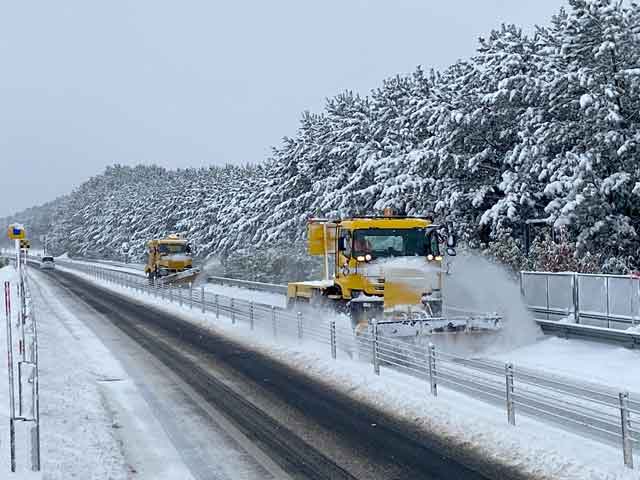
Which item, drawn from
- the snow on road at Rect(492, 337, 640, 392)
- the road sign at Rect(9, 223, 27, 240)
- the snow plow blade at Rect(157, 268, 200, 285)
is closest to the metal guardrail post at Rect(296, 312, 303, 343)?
the snow on road at Rect(492, 337, 640, 392)

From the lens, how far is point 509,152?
1258 inches

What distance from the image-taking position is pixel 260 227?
57.6 m

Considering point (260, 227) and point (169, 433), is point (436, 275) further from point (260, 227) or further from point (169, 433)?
point (260, 227)

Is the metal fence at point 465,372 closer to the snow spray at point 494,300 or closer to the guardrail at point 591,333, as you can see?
the guardrail at point 591,333

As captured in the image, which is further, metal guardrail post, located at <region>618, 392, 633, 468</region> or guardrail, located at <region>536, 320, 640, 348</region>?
guardrail, located at <region>536, 320, 640, 348</region>

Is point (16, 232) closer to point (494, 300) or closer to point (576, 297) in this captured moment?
point (576, 297)

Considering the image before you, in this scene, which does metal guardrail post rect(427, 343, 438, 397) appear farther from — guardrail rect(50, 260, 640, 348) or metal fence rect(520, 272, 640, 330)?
metal fence rect(520, 272, 640, 330)

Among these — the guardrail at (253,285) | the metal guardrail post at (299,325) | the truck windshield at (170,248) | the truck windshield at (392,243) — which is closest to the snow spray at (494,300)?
the truck windshield at (392,243)

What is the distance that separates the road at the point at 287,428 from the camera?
923 cm

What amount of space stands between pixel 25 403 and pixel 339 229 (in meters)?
9.54

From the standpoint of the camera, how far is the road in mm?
9227

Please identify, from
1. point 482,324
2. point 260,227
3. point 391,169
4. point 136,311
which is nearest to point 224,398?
point 482,324

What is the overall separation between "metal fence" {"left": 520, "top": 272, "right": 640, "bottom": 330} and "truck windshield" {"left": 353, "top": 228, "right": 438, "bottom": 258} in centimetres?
386

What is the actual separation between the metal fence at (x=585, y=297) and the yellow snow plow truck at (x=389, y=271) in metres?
3.21
